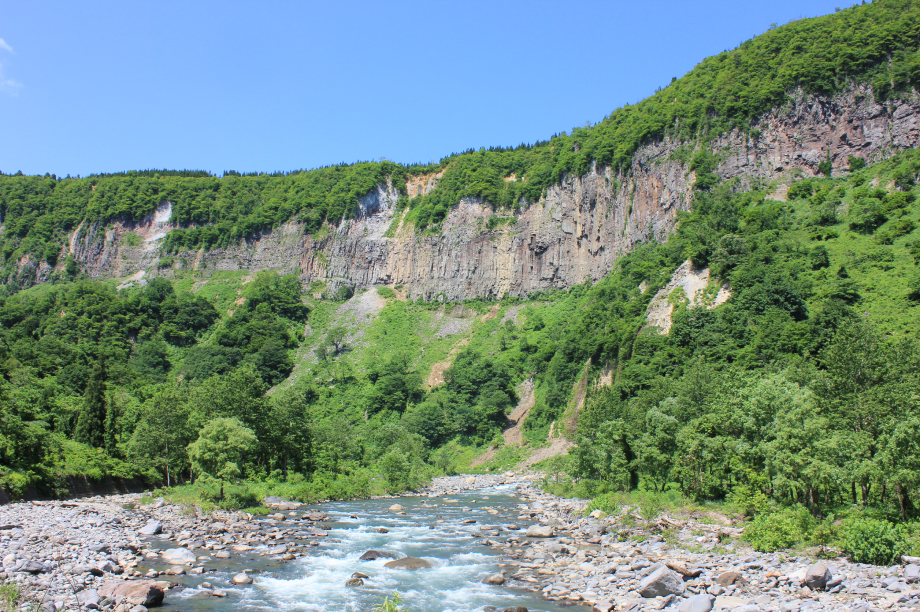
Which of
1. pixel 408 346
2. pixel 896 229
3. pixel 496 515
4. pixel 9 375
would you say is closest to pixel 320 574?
pixel 496 515

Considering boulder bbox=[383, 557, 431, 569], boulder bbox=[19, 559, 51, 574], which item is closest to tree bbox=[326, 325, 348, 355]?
boulder bbox=[383, 557, 431, 569]

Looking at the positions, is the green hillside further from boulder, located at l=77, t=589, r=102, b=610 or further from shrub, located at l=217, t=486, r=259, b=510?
boulder, located at l=77, t=589, r=102, b=610

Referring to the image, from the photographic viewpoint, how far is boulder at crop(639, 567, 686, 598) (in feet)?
60.6

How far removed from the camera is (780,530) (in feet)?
71.6

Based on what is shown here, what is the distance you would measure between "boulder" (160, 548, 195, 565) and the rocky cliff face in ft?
310

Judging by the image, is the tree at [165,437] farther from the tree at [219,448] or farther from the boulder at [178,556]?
the boulder at [178,556]

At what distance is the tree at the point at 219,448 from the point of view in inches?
1577

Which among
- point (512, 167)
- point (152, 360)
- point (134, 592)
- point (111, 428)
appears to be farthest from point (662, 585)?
point (512, 167)

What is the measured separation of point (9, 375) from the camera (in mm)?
57906

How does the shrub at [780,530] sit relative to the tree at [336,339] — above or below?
below

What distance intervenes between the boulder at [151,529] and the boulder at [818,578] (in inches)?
1139

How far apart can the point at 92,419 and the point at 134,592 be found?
130ft

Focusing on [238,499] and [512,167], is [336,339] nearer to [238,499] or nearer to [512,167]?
[512,167]

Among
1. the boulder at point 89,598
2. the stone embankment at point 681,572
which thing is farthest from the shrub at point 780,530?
the boulder at point 89,598
